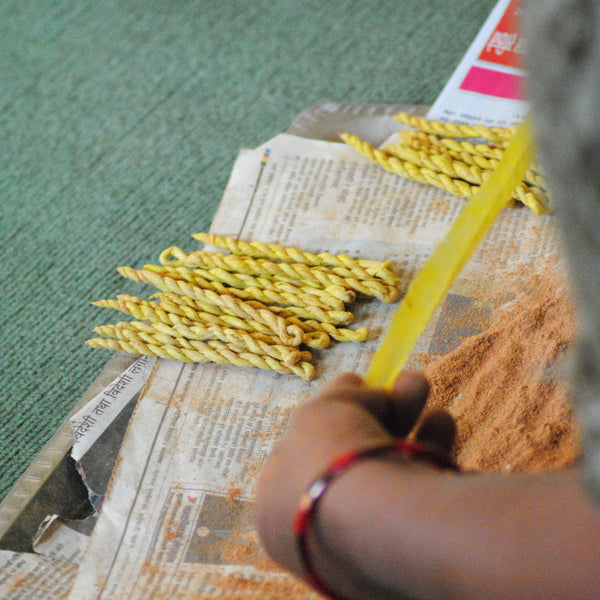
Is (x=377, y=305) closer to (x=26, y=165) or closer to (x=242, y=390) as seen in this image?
(x=242, y=390)

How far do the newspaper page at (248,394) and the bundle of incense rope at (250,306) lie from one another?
0.02 metres

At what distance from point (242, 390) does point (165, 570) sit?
0.59ft

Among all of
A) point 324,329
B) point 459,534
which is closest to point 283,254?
point 324,329

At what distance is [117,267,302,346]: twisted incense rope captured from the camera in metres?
0.71

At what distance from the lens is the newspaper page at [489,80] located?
0.88 metres

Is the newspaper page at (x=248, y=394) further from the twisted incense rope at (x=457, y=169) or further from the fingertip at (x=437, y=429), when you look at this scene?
the fingertip at (x=437, y=429)

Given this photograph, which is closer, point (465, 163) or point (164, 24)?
point (465, 163)

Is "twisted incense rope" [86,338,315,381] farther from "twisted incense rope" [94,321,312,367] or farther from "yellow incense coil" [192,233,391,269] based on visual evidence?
"yellow incense coil" [192,233,391,269]

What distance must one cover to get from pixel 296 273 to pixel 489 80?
1.22 feet

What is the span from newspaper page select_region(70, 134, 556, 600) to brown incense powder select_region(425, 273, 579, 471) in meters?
0.03

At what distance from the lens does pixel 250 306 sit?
0.74 metres

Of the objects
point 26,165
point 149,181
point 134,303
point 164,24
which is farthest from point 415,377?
point 164,24

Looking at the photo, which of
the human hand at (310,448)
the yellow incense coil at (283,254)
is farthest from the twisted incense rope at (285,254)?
the human hand at (310,448)

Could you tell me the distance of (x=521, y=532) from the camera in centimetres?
34
